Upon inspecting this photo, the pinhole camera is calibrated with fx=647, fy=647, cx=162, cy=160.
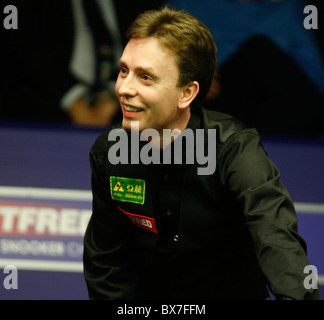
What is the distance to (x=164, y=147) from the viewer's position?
2.02 metres

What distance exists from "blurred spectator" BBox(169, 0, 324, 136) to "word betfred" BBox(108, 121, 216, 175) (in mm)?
1885

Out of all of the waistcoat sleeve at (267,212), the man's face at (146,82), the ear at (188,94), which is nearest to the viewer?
the waistcoat sleeve at (267,212)

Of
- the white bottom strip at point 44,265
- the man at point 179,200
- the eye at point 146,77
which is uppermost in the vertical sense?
the eye at point 146,77

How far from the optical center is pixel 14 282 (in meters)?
2.88

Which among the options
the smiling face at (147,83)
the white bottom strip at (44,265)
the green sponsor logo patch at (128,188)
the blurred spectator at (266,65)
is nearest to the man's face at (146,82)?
the smiling face at (147,83)

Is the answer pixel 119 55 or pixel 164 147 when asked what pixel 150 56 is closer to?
pixel 164 147

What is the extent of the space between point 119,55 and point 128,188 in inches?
78.5

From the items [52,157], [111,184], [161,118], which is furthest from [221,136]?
[52,157]

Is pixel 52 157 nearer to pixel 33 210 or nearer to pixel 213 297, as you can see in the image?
pixel 33 210

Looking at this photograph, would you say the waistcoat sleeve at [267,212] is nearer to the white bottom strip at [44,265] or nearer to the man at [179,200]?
the man at [179,200]

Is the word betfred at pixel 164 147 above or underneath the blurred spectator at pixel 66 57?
underneath

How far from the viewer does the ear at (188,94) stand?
1957 mm

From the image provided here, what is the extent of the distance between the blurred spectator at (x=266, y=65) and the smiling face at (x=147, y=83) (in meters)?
1.99

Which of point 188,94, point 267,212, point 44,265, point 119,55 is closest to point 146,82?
point 188,94
